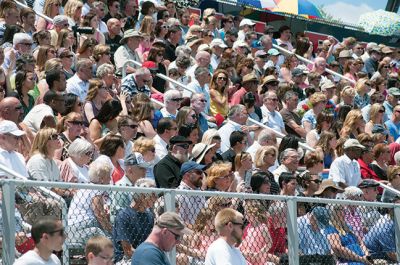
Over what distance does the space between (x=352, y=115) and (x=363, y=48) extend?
801 cm

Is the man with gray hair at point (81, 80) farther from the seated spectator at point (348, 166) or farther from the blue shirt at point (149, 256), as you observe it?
the blue shirt at point (149, 256)

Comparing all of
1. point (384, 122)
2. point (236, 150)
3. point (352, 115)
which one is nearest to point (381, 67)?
point (384, 122)

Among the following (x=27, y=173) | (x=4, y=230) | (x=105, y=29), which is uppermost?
(x=4, y=230)

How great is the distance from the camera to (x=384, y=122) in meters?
Result: 19.1

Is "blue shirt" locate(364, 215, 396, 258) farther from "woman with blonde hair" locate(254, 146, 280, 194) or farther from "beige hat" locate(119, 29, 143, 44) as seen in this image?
"beige hat" locate(119, 29, 143, 44)

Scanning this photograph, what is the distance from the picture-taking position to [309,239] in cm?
1045

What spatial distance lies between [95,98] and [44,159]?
304 cm

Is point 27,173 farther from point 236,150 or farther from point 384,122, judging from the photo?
point 384,122

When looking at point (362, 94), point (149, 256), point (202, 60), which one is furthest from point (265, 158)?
point (362, 94)

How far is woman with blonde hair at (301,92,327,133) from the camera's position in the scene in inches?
682

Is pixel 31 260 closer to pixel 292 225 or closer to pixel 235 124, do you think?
pixel 292 225

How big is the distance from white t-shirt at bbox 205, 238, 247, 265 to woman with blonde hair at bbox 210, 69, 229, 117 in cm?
700

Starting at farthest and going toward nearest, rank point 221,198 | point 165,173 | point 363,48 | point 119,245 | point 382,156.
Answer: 1. point 363,48
2. point 382,156
3. point 165,173
4. point 221,198
5. point 119,245

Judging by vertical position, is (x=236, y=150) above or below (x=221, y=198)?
below
